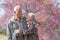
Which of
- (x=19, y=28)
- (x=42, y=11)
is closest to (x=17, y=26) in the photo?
(x=19, y=28)

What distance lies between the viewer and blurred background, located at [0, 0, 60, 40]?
3.63m

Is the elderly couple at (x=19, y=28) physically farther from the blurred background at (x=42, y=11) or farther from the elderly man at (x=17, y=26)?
the blurred background at (x=42, y=11)

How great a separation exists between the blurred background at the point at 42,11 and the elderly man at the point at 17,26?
1.86 meters

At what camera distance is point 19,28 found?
1.73 m

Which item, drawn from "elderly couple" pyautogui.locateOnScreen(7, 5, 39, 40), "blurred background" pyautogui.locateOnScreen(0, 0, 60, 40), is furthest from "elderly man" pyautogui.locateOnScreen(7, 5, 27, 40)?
"blurred background" pyautogui.locateOnScreen(0, 0, 60, 40)

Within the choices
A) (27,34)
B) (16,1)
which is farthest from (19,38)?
(16,1)

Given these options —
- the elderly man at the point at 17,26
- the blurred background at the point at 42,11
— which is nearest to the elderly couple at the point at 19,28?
the elderly man at the point at 17,26

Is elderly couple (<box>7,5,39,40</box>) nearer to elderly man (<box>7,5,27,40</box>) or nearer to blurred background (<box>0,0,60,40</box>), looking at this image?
elderly man (<box>7,5,27,40</box>)

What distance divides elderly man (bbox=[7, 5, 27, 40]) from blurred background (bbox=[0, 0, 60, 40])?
186cm

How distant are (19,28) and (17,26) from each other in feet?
0.07

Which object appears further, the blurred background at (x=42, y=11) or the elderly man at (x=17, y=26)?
the blurred background at (x=42, y=11)

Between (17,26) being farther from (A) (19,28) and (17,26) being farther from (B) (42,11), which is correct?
(B) (42,11)

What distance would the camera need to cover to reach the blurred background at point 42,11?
11.9 feet

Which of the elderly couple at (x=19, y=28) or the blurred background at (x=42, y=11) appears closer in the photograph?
the elderly couple at (x=19, y=28)
